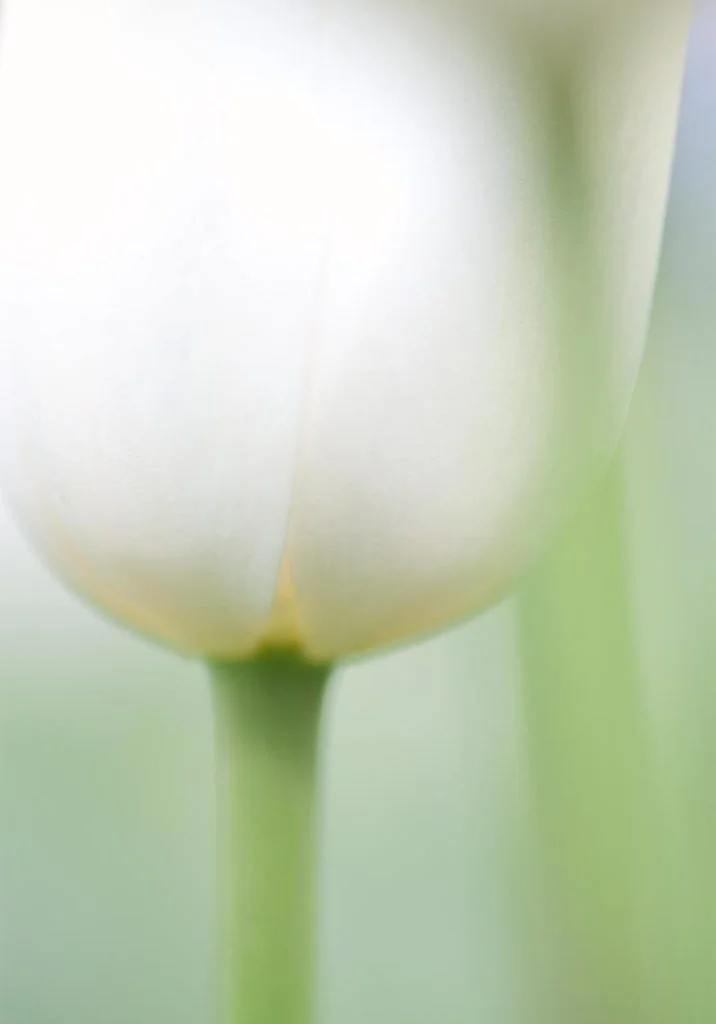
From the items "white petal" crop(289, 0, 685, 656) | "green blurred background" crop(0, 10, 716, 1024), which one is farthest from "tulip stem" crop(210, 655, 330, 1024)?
"green blurred background" crop(0, 10, 716, 1024)

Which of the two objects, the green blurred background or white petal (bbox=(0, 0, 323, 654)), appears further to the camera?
the green blurred background

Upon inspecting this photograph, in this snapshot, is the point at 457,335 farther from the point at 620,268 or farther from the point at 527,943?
the point at 527,943

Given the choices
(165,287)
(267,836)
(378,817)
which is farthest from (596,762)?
(165,287)

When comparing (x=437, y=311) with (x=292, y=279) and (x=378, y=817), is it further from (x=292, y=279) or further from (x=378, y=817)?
(x=378, y=817)

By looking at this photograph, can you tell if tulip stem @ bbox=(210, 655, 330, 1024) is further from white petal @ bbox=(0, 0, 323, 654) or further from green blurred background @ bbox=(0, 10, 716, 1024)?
green blurred background @ bbox=(0, 10, 716, 1024)

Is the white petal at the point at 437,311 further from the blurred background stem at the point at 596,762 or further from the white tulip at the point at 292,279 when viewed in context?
the blurred background stem at the point at 596,762

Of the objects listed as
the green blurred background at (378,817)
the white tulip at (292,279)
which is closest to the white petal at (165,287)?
the white tulip at (292,279)
